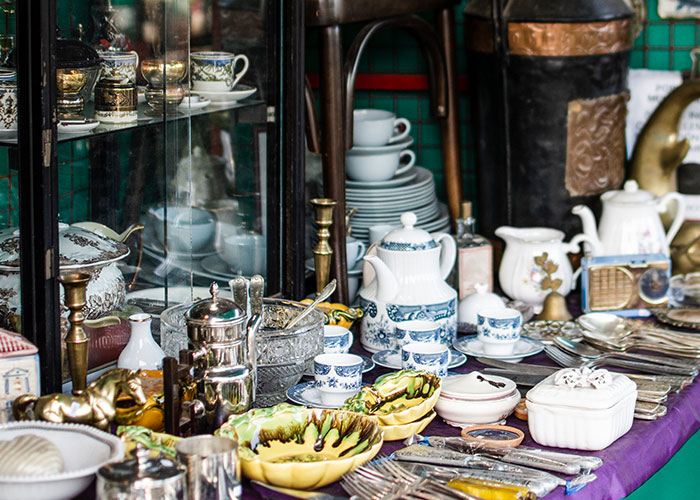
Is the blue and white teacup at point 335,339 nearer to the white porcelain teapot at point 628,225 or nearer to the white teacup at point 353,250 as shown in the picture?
the white teacup at point 353,250

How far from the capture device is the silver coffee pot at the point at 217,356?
1595mm

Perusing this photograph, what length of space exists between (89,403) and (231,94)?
864 millimetres

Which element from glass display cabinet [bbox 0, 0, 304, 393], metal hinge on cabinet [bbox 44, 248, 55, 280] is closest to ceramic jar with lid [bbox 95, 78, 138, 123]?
glass display cabinet [bbox 0, 0, 304, 393]

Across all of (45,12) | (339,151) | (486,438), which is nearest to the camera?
(45,12)

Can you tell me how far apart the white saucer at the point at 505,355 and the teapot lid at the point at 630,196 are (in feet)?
1.64

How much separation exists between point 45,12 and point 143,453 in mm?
665

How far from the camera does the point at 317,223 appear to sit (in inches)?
89.5

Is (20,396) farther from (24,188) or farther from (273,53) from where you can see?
(273,53)

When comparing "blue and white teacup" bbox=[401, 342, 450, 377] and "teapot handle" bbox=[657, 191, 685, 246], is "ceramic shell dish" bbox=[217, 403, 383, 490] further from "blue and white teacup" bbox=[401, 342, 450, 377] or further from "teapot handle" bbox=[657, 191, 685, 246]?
"teapot handle" bbox=[657, 191, 685, 246]

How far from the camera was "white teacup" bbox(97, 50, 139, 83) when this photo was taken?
1.84 metres

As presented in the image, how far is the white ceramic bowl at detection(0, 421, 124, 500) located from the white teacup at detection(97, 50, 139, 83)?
65 centimetres

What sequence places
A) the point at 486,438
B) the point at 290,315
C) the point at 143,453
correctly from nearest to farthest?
1. the point at 143,453
2. the point at 486,438
3. the point at 290,315

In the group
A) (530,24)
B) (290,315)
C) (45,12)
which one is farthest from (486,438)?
(530,24)

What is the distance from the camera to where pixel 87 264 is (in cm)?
179
